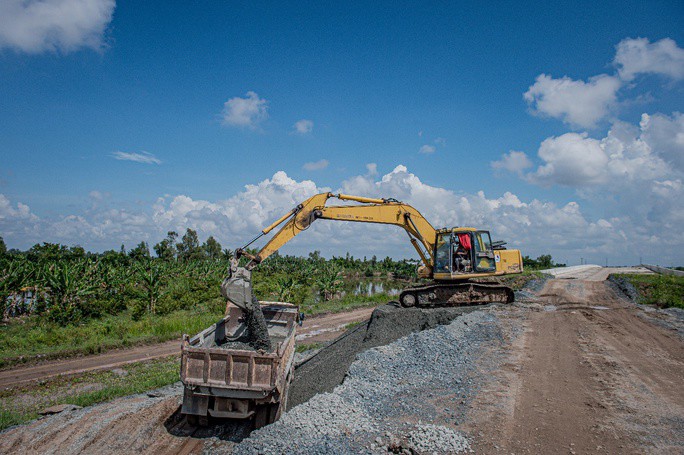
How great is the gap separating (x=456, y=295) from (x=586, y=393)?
8.67 meters

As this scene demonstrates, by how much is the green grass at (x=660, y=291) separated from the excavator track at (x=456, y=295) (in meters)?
8.03

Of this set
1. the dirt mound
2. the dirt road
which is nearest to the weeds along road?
the dirt mound

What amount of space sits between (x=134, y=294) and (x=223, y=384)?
23873 mm

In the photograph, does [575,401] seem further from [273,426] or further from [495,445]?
[273,426]

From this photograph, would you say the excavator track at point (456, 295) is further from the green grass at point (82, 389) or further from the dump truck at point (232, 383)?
the dump truck at point (232, 383)

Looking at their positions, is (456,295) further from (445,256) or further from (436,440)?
(436,440)

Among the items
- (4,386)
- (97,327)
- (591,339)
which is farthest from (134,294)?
(591,339)

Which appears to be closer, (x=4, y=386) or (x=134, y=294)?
(x=4, y=386)

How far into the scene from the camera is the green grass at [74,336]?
605 inches

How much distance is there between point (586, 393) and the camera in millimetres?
7902

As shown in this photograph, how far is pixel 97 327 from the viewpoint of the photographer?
64.8 ft

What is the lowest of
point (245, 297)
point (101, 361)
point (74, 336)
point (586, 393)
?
point (101, 361)

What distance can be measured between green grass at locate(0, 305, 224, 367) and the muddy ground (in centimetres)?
748

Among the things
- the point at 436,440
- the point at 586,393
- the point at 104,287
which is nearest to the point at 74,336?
the point at 104,287
